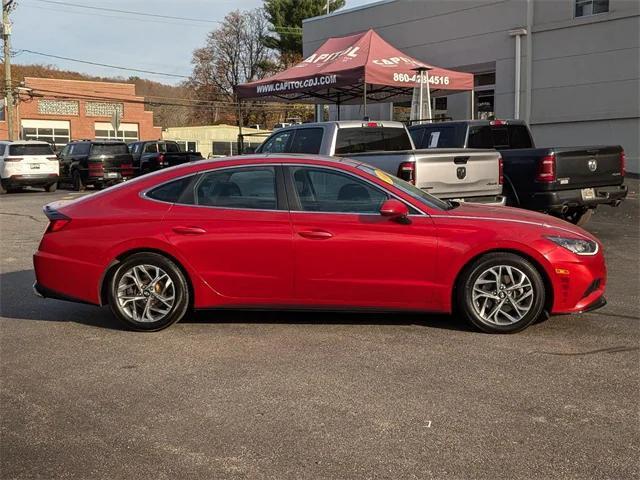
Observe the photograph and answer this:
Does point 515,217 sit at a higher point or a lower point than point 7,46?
lower

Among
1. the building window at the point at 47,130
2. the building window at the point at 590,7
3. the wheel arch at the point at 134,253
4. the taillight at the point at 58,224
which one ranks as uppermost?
the building window at the point at 590,7

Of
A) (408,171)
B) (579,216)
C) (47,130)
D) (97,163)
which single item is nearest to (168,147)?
(97,163)

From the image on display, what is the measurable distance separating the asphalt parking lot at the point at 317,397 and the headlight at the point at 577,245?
2.22 feet

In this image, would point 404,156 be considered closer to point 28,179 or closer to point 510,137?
point 510,137

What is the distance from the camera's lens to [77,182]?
23.5m

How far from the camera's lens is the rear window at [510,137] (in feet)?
40.2

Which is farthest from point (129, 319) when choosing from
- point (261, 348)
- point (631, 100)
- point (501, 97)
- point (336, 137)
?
point (501, 97)

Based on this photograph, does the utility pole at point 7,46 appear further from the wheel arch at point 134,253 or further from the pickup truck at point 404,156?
the wheel arch at point 134,253

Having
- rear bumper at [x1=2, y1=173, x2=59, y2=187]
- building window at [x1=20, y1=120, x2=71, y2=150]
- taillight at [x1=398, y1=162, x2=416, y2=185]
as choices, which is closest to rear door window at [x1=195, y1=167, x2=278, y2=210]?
taillight at [x1=398, y1=162, x2=416, y2=185]

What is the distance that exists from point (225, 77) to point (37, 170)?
5395cm

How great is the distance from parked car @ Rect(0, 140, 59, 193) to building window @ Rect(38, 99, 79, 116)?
1584 inches

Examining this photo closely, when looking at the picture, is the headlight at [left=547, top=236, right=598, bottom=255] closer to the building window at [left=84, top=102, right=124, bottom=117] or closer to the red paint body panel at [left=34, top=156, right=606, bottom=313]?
the red paint body panel at [left=34, top=156, right=606, bottom=313]

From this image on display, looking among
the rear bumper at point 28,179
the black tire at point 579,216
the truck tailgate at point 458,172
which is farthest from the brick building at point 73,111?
the truck tailgate at point 458,172

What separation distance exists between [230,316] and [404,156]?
11.3 feet
